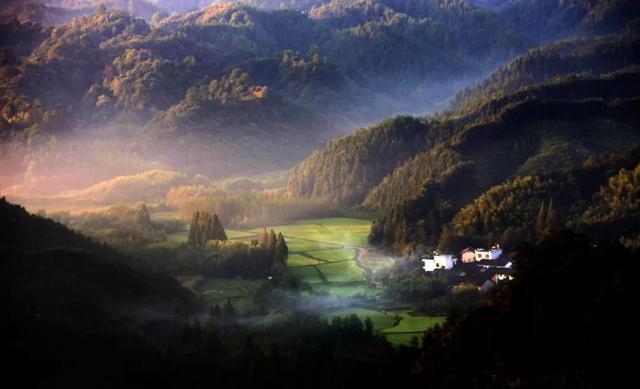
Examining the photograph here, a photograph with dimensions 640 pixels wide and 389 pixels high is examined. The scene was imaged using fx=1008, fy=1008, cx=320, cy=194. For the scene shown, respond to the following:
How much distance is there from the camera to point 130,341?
1294 inches

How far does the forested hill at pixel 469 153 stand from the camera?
214 ft

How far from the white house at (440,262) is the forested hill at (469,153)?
2.88 metres

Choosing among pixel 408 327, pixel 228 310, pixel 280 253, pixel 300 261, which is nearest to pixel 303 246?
pixel 300 261

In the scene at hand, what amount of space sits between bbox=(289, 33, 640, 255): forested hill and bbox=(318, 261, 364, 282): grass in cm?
428

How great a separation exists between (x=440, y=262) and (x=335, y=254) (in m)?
9.18

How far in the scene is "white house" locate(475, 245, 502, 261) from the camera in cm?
5200

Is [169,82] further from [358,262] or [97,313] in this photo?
[97,313]

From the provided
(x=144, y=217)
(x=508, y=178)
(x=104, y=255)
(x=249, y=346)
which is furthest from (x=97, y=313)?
(x=508, y=178)

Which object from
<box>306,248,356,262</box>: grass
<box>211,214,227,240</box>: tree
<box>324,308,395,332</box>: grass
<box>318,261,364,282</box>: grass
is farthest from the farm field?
<box>211,214,227,240</box>: tree

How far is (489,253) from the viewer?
2058 inches

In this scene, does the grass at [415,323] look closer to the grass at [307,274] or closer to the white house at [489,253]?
the grass at [307,274]

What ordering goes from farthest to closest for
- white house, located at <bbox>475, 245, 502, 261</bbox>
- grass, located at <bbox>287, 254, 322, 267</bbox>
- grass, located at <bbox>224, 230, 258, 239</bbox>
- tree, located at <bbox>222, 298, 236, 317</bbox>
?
1. grass, located at <bbox>224, 230, 258, 239</bbox>
2. grass, located at <bbox>287, 254, 322, 267</bbox>
3. white house, located at <bbox>475, 245, 502, 261</bbox>
4. tree, located at <bbox>222, 298, 236, 317</bbox>

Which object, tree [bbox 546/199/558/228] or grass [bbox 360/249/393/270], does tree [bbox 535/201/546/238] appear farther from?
grass [bbox 360/249/393/270]

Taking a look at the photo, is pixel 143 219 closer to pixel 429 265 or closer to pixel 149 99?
pixel 429 265
